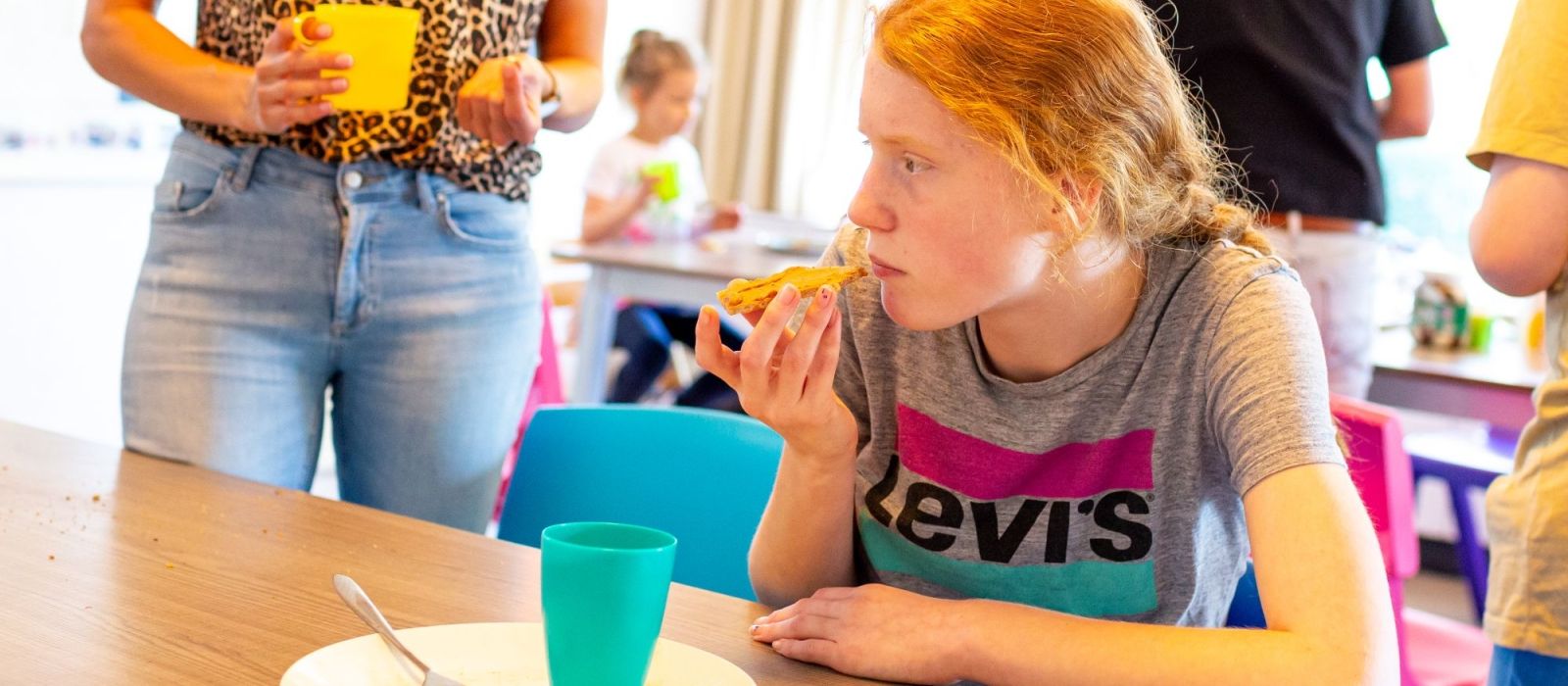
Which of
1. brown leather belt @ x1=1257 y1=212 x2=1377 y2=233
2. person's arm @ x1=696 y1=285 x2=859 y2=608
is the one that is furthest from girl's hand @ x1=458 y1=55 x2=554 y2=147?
brown leather belt @ x1=1257 y1=212 x2=1377 y2=233

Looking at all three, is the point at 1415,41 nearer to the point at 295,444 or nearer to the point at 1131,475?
the point at 1131,475

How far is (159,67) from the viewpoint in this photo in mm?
1449

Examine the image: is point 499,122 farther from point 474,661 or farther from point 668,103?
point 668,103

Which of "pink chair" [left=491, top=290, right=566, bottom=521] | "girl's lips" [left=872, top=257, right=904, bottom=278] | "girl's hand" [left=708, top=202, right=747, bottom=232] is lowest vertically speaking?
"pink chair" [left=491, top=290, right=566, bottom=521]

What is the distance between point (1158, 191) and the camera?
122 cm

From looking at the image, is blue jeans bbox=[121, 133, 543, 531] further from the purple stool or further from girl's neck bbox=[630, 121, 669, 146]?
girl's neck bbox=[630, 121, 669, 146]

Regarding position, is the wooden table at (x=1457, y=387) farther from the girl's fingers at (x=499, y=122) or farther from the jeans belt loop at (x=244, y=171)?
the jeans belt loop at (x=244, y=171)

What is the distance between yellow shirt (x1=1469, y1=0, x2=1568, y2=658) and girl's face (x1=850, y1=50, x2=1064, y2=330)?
538 millimetres

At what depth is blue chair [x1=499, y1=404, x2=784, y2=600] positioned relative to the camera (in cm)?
141

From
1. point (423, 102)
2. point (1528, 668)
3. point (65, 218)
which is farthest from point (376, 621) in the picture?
point (65, 218)

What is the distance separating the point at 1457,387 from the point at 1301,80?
3.06 feet

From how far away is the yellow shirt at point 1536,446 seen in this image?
1.33 meters

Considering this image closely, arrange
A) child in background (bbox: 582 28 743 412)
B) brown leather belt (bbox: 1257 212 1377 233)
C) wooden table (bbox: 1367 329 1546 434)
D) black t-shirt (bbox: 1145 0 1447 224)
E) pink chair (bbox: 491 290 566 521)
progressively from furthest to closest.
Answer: child in background (bbox: 582 28 743 412) → pink chair (bbox: 491 290 566 521) → wooden table (bbox: 1367 329 1546 434) → brown leather belt (bbox: 1257 212 1377 233) → black t-shirt (bbox: 1145 0 1447 224)

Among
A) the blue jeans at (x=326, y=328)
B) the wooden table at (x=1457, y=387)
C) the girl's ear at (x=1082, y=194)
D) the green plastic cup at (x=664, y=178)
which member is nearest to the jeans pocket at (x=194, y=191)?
the blue jeans at (x=326, y=328)
